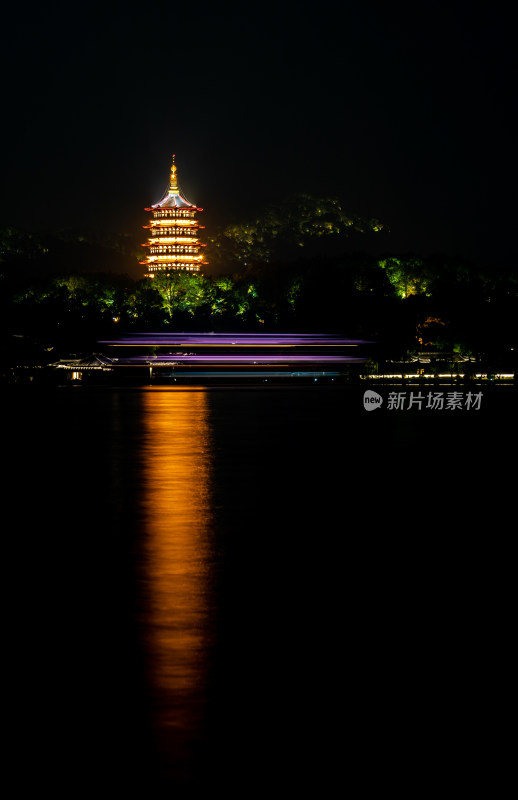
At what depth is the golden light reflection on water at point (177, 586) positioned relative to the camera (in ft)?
19.4

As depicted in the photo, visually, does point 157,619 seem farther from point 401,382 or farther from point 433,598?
point 401,382

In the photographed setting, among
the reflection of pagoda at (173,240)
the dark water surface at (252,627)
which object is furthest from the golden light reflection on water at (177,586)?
the reflection of pagoda at (173,240)

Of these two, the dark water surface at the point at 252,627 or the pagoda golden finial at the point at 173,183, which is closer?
the dark water surface at the point at 252,627

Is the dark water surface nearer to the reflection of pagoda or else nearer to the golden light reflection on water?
the golden light reflection on water

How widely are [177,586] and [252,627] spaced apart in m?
1.55

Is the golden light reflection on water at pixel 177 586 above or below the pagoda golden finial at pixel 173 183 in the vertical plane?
below

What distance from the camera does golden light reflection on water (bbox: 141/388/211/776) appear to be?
590cm

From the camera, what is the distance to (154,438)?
84.3ft

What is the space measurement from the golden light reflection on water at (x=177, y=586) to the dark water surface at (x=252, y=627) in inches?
0.9

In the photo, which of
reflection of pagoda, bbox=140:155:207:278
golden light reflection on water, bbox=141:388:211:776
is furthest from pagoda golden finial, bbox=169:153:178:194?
golden light reflection on water, bbox=141:388:211:776

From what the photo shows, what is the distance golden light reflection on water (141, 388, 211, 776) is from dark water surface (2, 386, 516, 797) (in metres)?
0.02

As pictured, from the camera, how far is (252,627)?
7.55 m

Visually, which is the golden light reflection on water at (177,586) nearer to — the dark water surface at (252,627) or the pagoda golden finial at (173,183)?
the dark water surface at (252,627)

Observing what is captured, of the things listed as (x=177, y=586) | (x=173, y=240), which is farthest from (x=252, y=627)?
(x=173, y=240)
